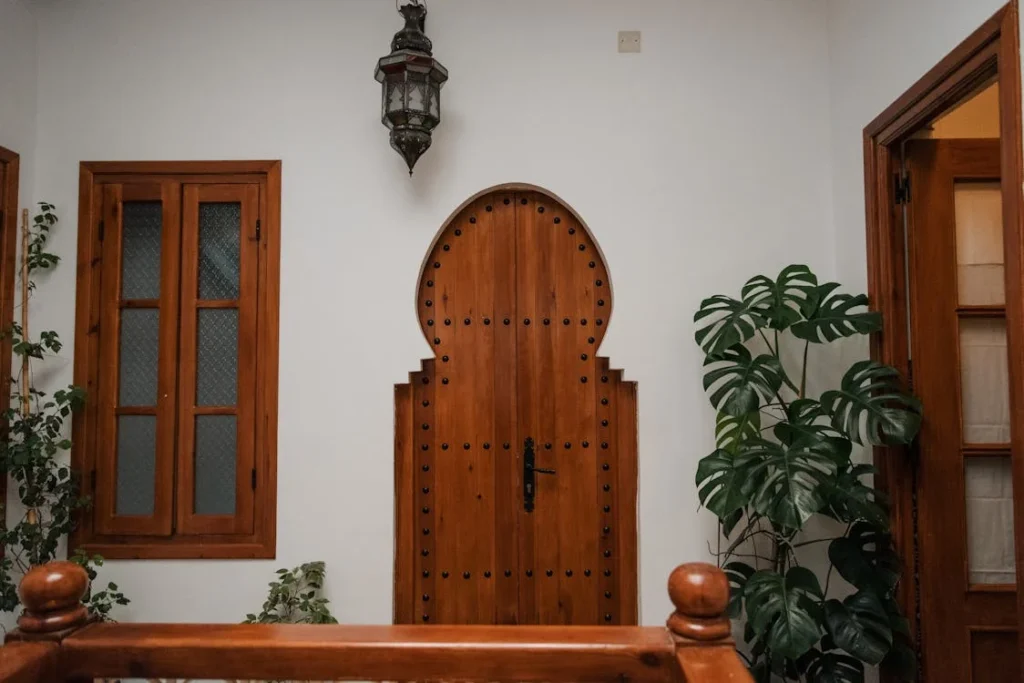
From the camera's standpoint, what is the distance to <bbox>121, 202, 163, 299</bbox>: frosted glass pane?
299cm

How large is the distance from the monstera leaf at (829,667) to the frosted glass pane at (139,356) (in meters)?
2.74

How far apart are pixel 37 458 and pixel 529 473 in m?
1.93

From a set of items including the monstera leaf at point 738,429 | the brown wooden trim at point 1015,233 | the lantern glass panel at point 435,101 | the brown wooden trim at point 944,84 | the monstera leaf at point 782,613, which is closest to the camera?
the brown wooden trim at point 1015,233

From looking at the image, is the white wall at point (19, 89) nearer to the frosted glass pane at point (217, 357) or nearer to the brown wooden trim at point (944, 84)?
the frosted glass pane at point (217, 357)

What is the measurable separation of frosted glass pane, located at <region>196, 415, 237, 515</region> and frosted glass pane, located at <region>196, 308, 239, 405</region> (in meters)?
0.09

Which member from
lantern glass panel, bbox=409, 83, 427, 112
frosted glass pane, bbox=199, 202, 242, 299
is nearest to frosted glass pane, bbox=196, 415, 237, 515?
frosted glass pane, bbox=199, 202, 242, 299

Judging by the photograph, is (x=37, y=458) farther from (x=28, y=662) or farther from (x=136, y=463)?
(x=28, y=662)

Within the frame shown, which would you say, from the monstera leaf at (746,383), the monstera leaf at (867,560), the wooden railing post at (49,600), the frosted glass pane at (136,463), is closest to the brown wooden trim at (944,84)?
Result: the monstera leaf at (746,383)

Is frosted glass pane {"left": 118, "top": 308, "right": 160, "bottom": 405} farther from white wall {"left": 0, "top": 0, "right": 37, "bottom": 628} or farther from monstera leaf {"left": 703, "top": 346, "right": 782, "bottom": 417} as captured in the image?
monstera leaf {"left": 703, "top": 346, "right": 782, "bottom": 417}

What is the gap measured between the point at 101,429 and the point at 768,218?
2937 millimetres

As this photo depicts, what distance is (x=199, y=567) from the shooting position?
2.86 m

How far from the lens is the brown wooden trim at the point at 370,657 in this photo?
1175 millimetres

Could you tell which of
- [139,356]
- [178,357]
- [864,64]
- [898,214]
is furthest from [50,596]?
[864,64]

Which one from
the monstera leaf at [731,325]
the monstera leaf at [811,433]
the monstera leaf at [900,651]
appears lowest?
the monstera leaf at [900,651]
